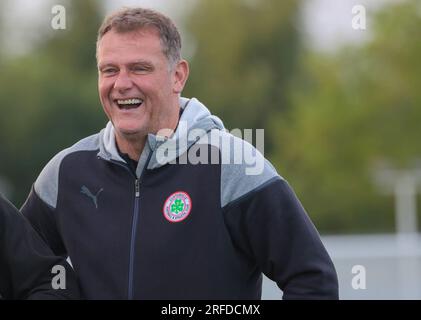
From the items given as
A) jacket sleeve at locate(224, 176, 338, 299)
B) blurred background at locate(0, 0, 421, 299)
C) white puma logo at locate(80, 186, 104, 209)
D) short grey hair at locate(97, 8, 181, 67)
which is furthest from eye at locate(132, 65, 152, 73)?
blurred background at locate(0, 0, 421, 299)

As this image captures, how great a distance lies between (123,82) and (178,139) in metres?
0.32

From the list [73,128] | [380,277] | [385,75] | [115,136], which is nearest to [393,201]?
[385,75]

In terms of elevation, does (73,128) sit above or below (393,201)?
above

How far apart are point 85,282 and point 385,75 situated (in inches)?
800

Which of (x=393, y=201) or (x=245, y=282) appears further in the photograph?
(x=393, y=201)

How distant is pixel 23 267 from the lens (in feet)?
11.6

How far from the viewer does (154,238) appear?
346 centimetres

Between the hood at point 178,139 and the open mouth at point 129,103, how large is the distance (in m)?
0.13

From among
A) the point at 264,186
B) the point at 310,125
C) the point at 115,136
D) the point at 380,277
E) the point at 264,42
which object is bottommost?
the point at 380,277

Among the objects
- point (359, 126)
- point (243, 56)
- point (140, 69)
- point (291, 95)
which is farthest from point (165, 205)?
point (243, 56)

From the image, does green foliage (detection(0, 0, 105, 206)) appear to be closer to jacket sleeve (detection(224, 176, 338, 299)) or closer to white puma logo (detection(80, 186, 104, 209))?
white puma logo (detection(80, 186, 104, 209))

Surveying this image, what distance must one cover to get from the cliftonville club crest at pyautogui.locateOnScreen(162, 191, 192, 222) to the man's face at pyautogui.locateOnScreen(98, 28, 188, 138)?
0.30 meters

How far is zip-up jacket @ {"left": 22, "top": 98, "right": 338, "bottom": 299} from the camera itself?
11.1 feet
